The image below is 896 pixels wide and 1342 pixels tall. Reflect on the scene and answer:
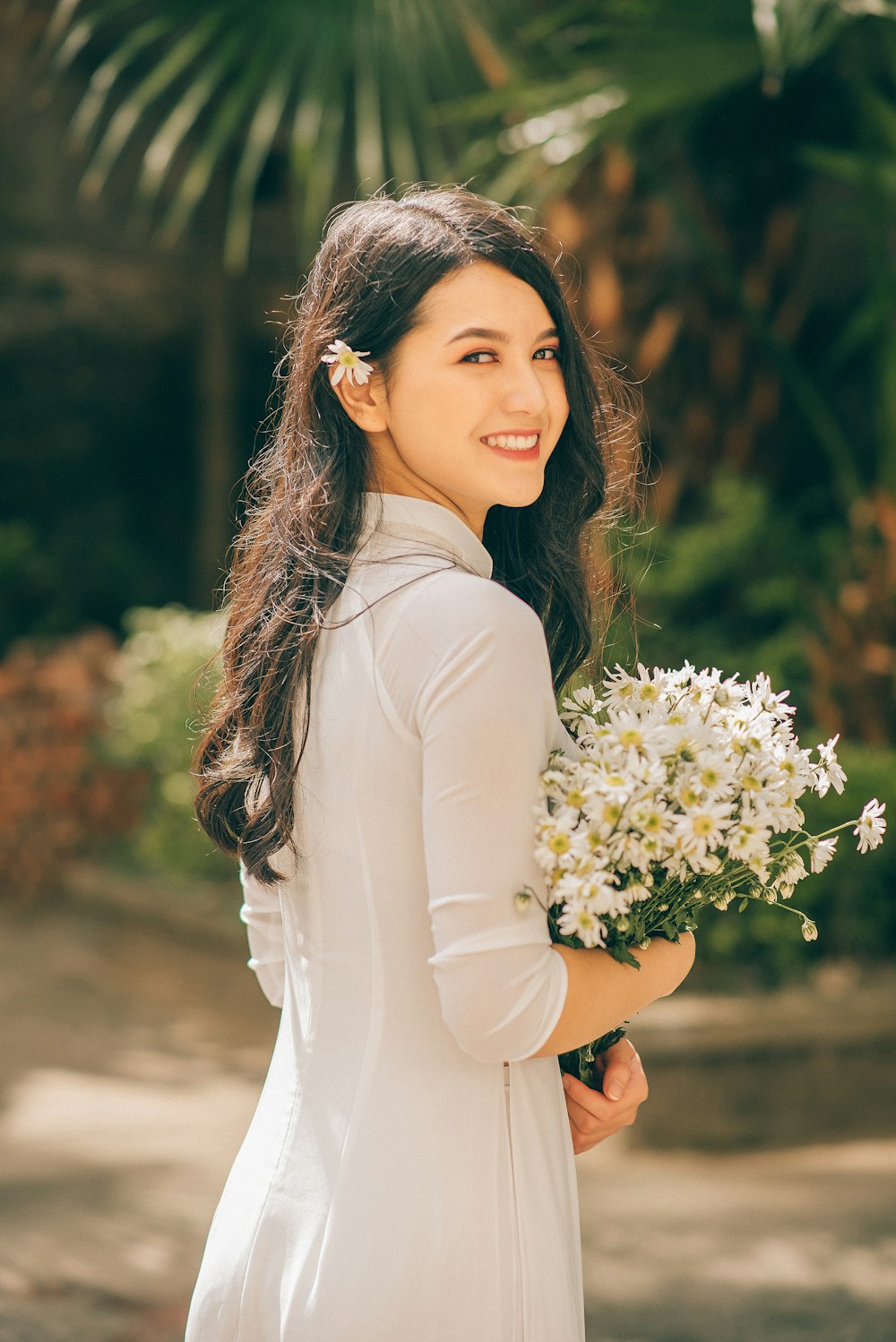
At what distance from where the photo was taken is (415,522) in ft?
4.59

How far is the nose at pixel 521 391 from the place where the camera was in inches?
53.9

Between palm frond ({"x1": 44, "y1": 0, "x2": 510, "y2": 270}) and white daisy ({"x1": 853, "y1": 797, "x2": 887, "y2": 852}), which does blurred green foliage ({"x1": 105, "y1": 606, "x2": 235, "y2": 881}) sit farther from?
white daisy ({"x1": 853, "y1": 797, "x2": 887, "y2": 852})

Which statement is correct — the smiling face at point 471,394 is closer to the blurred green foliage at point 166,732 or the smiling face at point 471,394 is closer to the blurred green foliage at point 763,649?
the blurred green foliage at point 763,649

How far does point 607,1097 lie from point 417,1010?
256 millimetres

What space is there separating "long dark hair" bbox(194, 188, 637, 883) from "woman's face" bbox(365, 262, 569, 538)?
0.02 m

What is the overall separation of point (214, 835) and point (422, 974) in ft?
1.15

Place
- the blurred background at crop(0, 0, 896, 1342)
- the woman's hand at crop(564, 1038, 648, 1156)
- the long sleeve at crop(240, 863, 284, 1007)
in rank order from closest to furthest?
1. the woman's hand at crop(564, 1038, 648, 1156)
2. the long sleeve at crop(240, 863, 284, 1007)
3. the blurred background at crop(0, 0, 896, 1342)

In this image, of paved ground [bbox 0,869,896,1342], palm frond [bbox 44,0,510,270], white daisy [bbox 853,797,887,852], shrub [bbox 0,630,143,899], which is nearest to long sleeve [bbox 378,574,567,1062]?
white daisy [bbox 853,797,887,852]

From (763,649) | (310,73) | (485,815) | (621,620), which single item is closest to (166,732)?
(763,649)

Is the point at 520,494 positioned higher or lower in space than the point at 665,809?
higher

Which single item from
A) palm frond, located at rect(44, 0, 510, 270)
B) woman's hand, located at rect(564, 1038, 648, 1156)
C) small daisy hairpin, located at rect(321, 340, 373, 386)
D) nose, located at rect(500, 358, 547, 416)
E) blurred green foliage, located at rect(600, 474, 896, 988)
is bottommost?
woman's hand, located at rect(564, 1038, 648, 1156)

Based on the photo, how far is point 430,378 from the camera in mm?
1362

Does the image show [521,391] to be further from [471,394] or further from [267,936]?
[267,936]

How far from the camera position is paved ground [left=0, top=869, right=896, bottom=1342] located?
3.12m
